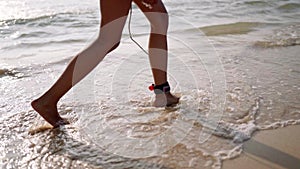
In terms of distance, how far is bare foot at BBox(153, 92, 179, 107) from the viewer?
103 inches

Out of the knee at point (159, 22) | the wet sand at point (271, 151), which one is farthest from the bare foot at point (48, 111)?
the wet sand at point (271, 151)

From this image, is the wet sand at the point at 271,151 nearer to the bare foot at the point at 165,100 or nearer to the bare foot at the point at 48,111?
the bare foot at the point at 165,100

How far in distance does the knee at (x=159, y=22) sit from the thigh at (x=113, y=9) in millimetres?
278

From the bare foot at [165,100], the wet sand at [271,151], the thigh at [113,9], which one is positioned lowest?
the wet sand at [271,151]

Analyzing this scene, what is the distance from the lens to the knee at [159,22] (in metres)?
2.44

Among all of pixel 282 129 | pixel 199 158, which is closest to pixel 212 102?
pixel 282 129

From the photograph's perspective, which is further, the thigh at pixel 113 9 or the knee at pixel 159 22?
the knee at pixel 159 22

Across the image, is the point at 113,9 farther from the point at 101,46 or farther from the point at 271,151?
the point at 271,151

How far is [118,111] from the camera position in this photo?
8.56 feet

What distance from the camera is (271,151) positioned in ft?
6.73

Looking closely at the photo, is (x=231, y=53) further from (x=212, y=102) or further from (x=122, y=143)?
(x=122, y=143)

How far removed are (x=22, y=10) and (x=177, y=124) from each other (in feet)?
20.8

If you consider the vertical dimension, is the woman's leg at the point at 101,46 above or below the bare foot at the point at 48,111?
above

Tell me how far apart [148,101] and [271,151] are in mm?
1033
